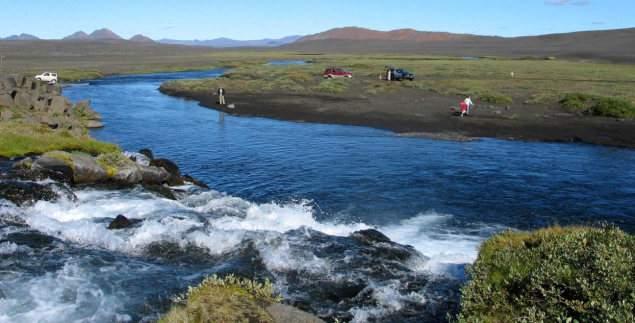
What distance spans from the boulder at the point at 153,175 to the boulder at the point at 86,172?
1.89 meters

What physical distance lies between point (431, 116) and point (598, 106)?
1526 cm

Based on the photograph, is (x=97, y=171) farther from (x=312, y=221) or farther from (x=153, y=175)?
(x=312, y=221)

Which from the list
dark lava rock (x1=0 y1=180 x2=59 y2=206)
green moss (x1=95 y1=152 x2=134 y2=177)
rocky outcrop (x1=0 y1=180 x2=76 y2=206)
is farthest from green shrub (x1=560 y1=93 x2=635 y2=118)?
dark lava rock (x1=0 y1=180 x2=59 y2=206)

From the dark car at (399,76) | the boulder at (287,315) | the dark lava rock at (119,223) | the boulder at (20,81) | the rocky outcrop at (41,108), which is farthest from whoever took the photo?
the dark car at (399,76)

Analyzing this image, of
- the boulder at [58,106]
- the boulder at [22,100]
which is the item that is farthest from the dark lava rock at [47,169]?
the boulder at [58,106]

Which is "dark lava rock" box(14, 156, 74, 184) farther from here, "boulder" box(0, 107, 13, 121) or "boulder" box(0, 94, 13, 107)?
"boulder" box(0, 94, 13, 107)

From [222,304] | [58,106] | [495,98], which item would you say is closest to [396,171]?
[222,304]

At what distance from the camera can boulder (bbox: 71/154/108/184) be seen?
94.1 ft

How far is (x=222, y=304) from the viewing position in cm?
1234

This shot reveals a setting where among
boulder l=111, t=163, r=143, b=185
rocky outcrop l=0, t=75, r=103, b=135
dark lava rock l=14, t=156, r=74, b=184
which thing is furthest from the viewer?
rocky outcrop l=0, t=75, r=103, b=135

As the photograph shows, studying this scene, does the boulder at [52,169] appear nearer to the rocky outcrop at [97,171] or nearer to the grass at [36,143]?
the rocky outcrop at [97,171]

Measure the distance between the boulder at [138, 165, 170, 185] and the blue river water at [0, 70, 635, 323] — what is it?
1.54 meters

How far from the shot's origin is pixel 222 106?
6625cm

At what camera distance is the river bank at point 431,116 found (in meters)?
45.8
